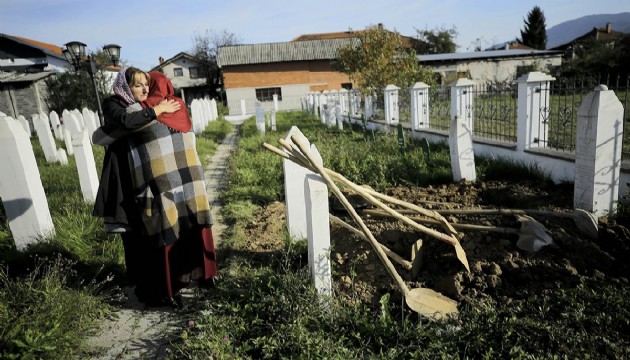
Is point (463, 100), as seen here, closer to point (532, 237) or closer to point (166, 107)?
point (532, 237)

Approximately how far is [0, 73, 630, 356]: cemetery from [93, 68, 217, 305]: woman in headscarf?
444 millimetres

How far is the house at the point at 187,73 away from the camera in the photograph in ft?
133

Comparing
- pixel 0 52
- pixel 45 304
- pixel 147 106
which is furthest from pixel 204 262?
pixel 0 52

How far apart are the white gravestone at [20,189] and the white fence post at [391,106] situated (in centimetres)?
870

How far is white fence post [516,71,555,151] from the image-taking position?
546 cm

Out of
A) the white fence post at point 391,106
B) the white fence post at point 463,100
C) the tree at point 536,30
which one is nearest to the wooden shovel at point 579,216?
the white fence post at point 463,100

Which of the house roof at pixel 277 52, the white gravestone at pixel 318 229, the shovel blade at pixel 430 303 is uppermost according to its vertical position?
the house roof at pixel 277 52

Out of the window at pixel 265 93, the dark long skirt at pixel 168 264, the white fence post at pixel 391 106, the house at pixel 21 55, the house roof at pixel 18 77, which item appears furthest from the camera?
the window at pixel 265 93

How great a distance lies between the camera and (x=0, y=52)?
85.8 ft

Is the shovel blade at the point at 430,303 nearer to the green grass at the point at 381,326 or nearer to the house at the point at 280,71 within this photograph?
the green grass at the point at 381,326

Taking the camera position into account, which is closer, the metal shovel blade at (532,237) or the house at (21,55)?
the metal shovel blade at (532,237)

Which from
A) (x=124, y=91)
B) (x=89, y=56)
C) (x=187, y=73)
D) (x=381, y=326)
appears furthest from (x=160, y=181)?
(x=187, y=73)

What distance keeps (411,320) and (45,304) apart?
234 cm

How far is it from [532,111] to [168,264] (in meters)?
5.14
